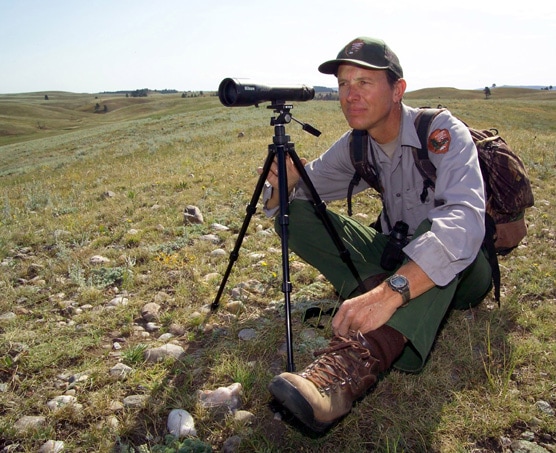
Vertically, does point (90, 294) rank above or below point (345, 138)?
below

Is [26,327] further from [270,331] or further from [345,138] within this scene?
[345,138]

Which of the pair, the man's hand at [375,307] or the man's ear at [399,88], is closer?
the man's hand at [375,307]

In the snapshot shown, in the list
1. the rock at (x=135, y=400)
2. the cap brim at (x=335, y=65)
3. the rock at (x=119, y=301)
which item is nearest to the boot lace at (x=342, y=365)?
the rock at (x=135, y=400)

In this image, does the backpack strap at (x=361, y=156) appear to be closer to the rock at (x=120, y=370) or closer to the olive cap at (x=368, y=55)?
the olive cap at (x=368, y=55)

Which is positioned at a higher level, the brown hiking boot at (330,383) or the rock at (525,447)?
the brown hiking boot at (330,383)

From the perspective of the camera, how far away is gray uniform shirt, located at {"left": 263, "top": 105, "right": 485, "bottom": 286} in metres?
2.45

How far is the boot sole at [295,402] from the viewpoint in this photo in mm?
2127

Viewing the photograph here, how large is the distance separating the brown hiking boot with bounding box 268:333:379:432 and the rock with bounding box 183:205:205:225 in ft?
12.7

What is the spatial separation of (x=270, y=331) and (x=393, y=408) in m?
1.13

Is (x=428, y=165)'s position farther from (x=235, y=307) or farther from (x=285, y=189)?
(x=235, y=307)

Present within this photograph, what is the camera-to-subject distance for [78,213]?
6898mm

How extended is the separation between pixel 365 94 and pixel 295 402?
2.17 meters

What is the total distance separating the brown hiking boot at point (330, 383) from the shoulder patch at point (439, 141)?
1427 mm

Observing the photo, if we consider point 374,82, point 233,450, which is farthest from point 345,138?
point 233,450
